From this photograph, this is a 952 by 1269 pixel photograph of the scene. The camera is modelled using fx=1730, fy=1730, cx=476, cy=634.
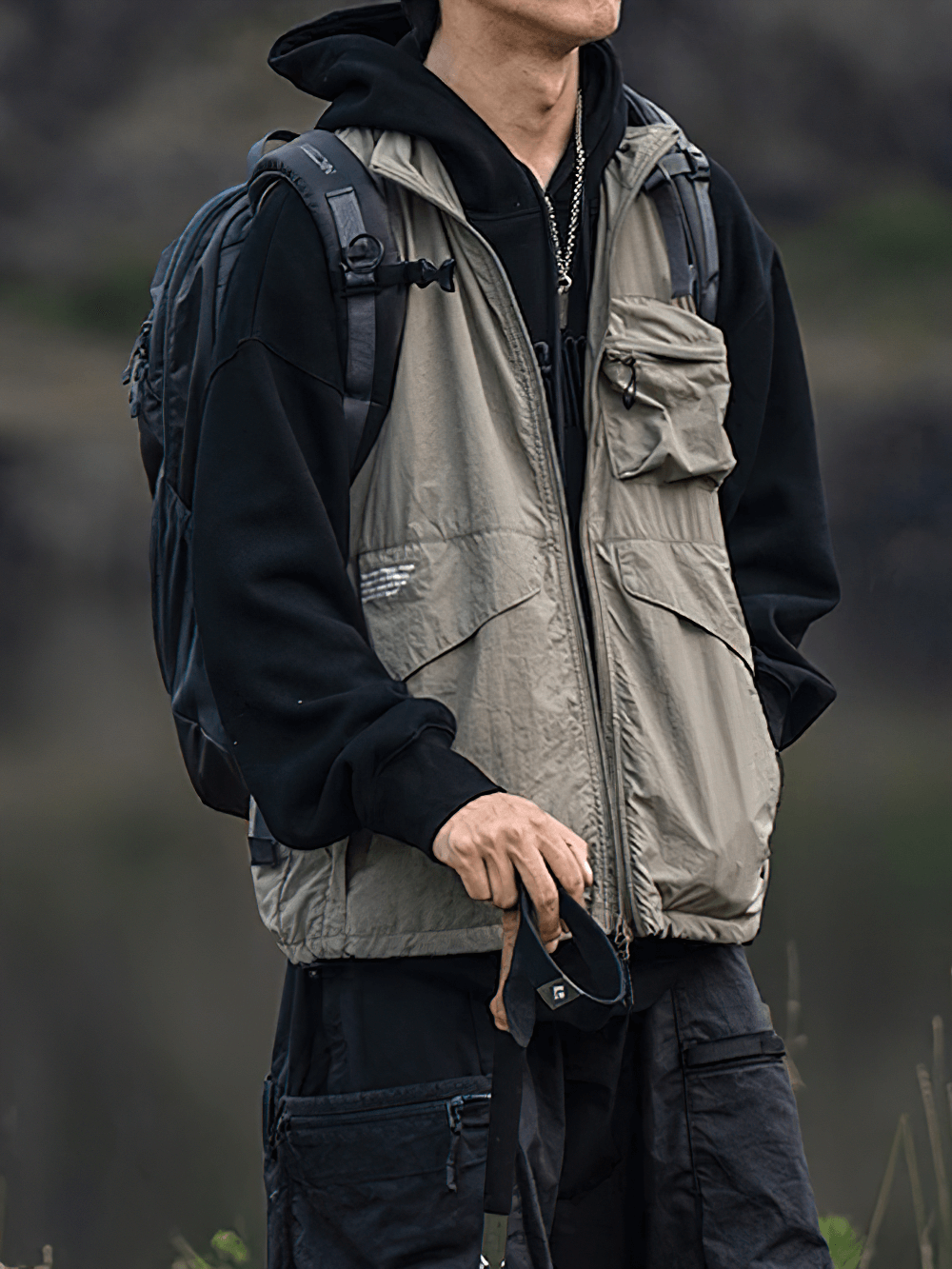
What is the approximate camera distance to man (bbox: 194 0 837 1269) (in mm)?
1479

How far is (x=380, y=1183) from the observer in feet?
4.87

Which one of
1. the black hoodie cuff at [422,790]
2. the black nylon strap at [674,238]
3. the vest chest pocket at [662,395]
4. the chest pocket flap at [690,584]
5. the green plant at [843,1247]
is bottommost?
the green plant at [843,1247]

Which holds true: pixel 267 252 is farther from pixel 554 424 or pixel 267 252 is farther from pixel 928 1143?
pixel 928 1143

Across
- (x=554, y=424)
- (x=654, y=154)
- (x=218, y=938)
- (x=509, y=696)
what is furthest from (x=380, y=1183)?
(x=218, y=938)

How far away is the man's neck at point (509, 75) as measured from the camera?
1.68m

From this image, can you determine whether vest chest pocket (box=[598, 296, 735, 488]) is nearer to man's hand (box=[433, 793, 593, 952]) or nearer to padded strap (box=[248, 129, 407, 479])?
padded strap (box=[248, 129, 407, 479])

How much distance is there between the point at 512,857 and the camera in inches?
54.6

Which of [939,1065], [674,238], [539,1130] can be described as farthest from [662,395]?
[939,1065]

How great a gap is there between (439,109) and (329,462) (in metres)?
0.37

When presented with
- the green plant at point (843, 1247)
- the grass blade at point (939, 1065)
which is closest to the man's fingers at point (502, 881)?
the green plant at point (843, 1247)

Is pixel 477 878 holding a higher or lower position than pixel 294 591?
lower

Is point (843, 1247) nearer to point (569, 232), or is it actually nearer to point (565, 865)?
point (565, 865)

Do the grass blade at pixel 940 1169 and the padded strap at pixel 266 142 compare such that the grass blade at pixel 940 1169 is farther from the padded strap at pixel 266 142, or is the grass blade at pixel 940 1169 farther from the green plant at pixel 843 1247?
the padded strap at pixel 266 142

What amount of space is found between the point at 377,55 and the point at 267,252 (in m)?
0.27
